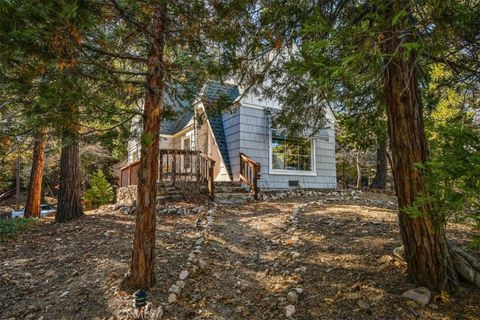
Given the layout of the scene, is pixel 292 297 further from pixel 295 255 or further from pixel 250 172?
pixel 250 172

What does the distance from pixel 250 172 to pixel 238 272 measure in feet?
18.5

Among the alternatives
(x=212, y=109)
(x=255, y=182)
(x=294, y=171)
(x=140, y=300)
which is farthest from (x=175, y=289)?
(x=294, y=171)

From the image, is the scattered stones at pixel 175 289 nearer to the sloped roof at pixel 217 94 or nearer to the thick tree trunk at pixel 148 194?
the thick tree trunk at pixel 148 194

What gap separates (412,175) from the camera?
8.75ft

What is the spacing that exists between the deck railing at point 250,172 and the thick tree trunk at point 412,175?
6.09 m

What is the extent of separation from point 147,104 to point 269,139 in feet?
24.3

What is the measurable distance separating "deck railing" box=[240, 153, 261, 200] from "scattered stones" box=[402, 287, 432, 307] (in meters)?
6.33

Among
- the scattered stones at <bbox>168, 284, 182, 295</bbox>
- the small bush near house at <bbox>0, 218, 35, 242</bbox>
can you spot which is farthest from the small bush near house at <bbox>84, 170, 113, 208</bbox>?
the scattered stones at <bbox>168, 284, 182, 295</bbox>

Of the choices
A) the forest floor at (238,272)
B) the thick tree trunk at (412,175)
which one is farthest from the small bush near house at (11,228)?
the thick tree trunk at (412,175)

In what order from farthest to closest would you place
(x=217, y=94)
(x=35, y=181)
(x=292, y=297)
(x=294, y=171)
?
(x=294, y=171) → (x=35, y=181) → (x=217, y=94) → (x=292, y=297)

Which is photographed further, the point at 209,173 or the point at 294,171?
the point at 294,171

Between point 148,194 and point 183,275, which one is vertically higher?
point 148,194

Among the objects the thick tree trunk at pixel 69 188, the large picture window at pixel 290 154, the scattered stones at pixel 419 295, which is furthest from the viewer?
the large picture window at pixel 290 154

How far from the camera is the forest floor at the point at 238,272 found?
2.68m
